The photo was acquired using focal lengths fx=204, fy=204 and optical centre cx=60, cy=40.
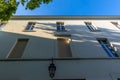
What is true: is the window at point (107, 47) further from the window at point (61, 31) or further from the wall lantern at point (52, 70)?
the wall lantern at point (52, 70)

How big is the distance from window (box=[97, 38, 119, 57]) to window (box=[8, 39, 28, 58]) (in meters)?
5.70

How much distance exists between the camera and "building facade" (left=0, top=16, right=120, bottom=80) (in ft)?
38.0

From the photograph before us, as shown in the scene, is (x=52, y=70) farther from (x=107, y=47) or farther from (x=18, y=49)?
(x=107, y=47)

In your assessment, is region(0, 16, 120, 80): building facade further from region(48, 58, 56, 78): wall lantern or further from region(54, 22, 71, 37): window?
region(48, 58, 56, 78): wall lantern

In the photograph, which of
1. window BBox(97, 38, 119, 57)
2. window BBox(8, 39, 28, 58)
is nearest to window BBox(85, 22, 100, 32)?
window BBox(97, 38, 119, 57)

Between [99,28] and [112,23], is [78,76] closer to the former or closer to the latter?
[99,28]

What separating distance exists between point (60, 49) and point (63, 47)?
1.25 ft

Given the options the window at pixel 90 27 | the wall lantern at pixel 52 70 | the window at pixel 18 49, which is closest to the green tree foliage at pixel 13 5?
the window at pixel 18 49

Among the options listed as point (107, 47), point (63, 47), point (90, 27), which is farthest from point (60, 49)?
point (90, 27)

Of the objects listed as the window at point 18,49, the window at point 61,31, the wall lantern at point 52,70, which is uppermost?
the window at point 61,31

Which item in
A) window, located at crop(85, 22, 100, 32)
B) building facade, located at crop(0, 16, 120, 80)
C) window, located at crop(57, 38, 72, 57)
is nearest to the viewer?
building facade, located at crop(0, 16, 120, 80)

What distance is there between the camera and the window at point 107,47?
540 inches

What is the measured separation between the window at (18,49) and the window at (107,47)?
5697 mm

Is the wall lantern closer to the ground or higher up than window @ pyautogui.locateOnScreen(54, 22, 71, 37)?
closer to the ground
